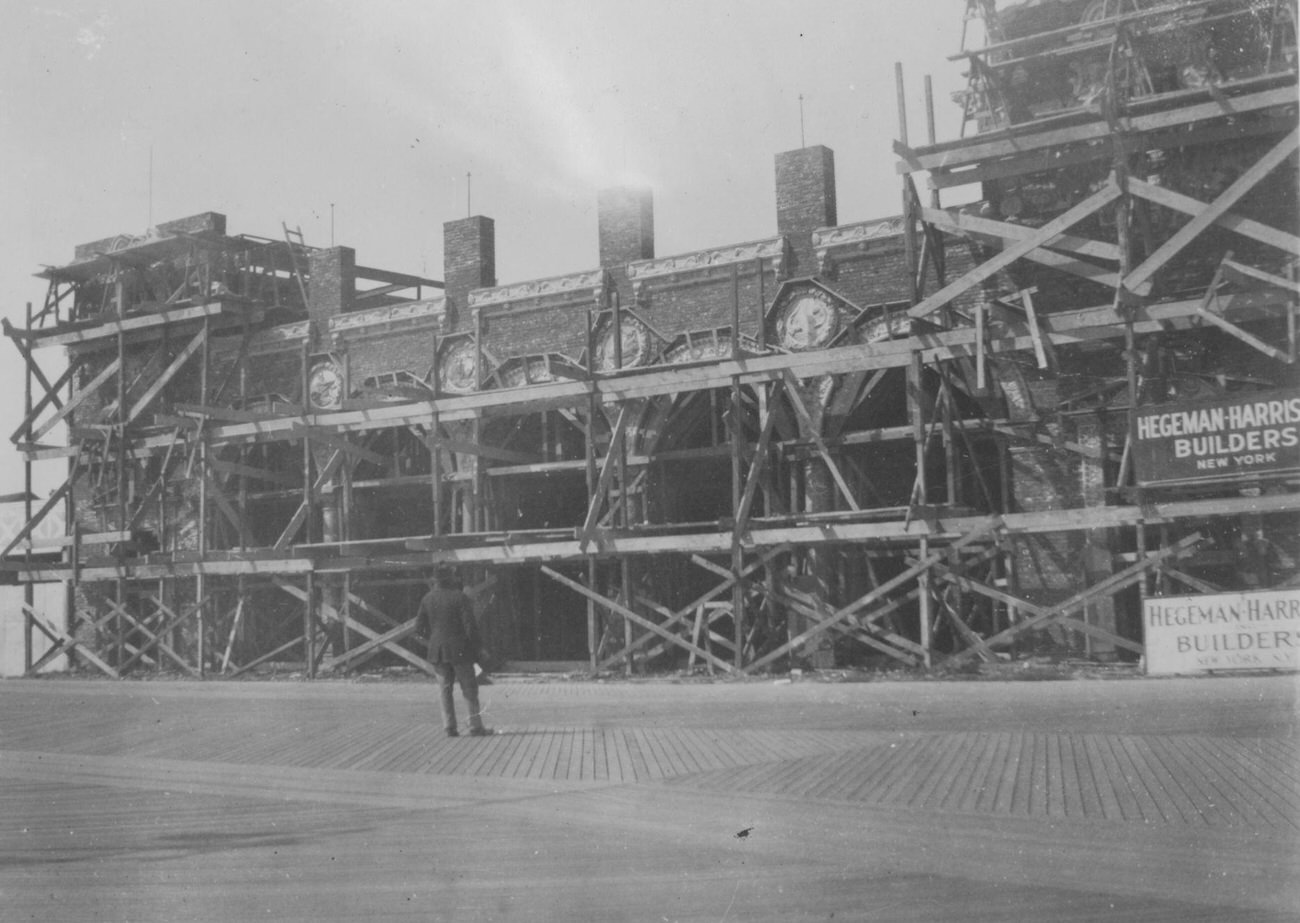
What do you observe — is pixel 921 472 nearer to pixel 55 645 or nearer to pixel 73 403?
pixel 73 403

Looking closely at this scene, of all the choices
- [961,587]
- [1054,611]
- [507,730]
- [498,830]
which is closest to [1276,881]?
[498,830]

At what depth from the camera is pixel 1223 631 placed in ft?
47.0

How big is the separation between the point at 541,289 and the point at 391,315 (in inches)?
125

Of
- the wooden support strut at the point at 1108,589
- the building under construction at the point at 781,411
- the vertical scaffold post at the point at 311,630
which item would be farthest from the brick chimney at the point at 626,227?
the wooden support strut at the point at 1108,589

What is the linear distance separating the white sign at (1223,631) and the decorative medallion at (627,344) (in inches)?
369

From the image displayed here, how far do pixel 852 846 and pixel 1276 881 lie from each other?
6.14 feet

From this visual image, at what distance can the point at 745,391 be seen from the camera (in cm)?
2105

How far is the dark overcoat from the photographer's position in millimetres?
11859

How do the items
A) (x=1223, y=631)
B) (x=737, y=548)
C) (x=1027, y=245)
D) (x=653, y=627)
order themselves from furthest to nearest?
(x=653, y=627), (x=737, y=548), (x=1027, y=245), (x=1223, y=631)

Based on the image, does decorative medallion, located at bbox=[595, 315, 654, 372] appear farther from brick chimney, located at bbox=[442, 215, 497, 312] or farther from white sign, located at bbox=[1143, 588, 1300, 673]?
white sign, located at bbox=[1143, 588, 1300, 673]

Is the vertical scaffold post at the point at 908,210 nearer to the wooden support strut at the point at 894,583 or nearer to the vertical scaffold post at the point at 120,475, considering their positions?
the wooden support strut at the point at 894,583

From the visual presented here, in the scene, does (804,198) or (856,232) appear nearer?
(856,232)

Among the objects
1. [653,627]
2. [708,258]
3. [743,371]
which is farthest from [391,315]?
[653,627]

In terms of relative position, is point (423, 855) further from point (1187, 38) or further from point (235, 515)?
point (235, 515)
